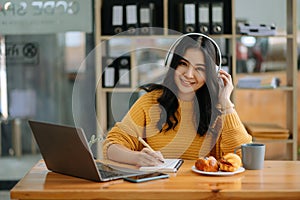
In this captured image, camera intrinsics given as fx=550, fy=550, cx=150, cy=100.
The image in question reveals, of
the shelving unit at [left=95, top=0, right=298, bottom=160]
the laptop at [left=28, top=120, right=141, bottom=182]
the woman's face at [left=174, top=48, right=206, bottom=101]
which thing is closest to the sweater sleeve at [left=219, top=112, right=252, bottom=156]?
the woman's face at [left=174, top=48, right=206, bottom=101]

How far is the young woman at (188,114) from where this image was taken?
93.7 inches

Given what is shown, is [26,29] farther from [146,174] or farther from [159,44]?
[146,174]

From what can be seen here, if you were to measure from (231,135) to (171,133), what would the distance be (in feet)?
0.89

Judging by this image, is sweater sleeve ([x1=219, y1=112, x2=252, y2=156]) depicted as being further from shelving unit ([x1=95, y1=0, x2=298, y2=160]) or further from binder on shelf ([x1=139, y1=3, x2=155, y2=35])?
binder on shelf ([x1=139, y1=3, x2=155, y2=35])

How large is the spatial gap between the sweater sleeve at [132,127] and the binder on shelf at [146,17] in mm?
1495

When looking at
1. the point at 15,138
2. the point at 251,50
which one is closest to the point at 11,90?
the point at 15,138

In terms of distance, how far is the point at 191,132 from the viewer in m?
2.47

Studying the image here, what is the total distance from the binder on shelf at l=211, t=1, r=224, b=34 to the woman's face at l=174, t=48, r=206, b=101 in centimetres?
159

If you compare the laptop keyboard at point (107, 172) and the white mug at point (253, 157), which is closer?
the laptop keyboard at point (107, 172)

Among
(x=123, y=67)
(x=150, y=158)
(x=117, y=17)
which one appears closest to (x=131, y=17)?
(x=117, y=17)

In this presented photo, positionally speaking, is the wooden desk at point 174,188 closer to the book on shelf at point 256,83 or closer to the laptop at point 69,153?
the laptop at point 69,153

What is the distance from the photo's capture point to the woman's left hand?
95.0 inches

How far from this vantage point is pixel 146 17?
3982 millimetres

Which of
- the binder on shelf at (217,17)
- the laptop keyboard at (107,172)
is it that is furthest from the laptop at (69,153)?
the binder on shelf at (217,17)
